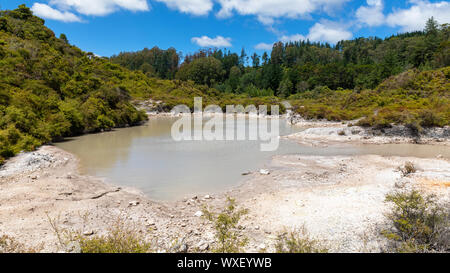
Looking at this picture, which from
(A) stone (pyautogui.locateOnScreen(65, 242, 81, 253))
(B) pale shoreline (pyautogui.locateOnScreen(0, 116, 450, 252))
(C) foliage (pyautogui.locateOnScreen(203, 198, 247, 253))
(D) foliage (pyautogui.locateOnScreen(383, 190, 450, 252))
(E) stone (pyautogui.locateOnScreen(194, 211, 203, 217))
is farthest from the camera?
(E) stone (pyautogui.locateOnScreen(194, 211, 203, 217))

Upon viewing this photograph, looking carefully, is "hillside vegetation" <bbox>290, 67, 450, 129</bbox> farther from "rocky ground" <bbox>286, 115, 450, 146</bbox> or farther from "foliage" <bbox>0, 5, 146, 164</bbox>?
"foliage" <bbox>0, 5, 146, 164</bbox>

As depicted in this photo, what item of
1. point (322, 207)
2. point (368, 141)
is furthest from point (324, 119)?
point (322, 207)

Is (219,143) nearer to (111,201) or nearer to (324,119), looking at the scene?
(111,201)

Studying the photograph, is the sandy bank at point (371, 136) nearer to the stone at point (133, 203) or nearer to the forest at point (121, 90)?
the forest at point (121, 90)

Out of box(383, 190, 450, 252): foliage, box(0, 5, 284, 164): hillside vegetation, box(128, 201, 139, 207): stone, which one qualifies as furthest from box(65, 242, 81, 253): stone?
box(0, 5, 284, 164): hillside vegetation

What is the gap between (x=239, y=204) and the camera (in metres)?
9.98

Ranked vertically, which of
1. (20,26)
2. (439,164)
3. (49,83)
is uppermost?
(20,26)

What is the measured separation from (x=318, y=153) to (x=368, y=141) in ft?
26.6

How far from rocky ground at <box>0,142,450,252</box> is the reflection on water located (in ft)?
4.30

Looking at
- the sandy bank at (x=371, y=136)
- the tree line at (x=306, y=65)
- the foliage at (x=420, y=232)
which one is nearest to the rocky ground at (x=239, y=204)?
the foliage at (x=420, y=232)

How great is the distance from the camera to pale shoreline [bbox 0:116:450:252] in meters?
7.40

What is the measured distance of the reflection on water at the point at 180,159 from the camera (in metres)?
13.0

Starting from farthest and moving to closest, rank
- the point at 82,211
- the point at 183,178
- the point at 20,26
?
the point at 20,26
the point at 183,178
the point at 82,211

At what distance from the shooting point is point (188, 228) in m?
7.96
